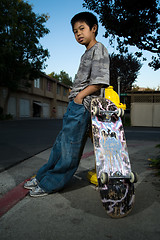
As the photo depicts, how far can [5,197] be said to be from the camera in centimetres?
225

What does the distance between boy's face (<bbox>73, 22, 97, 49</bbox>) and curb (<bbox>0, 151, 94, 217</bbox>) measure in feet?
5.98

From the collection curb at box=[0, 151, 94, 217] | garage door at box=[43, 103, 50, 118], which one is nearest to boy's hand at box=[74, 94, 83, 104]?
curb at box=[0, 151, 94, 217]

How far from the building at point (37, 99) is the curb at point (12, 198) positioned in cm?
2415

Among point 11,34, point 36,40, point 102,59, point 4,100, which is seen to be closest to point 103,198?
point 102,59

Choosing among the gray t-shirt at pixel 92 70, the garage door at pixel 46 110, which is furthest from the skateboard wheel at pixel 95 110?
the garage door at pixel 46 110

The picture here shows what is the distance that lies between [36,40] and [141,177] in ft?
74.5

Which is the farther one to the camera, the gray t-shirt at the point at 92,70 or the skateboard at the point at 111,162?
the gray t-shirt at the point at 92,70

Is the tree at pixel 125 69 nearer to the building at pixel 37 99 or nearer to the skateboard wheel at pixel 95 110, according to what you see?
the building at pixel 37 99

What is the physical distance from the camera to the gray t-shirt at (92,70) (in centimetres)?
217

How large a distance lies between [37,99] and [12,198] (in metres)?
33.3

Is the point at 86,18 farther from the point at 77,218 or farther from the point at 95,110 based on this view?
the point at 77,218

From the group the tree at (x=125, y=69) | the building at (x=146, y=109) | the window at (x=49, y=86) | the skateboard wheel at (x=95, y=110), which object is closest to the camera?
the skateboard wheel at (x=95, y=110)

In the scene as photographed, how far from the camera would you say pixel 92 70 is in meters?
2.20

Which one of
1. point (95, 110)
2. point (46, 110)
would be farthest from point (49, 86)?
point (95, 110)
